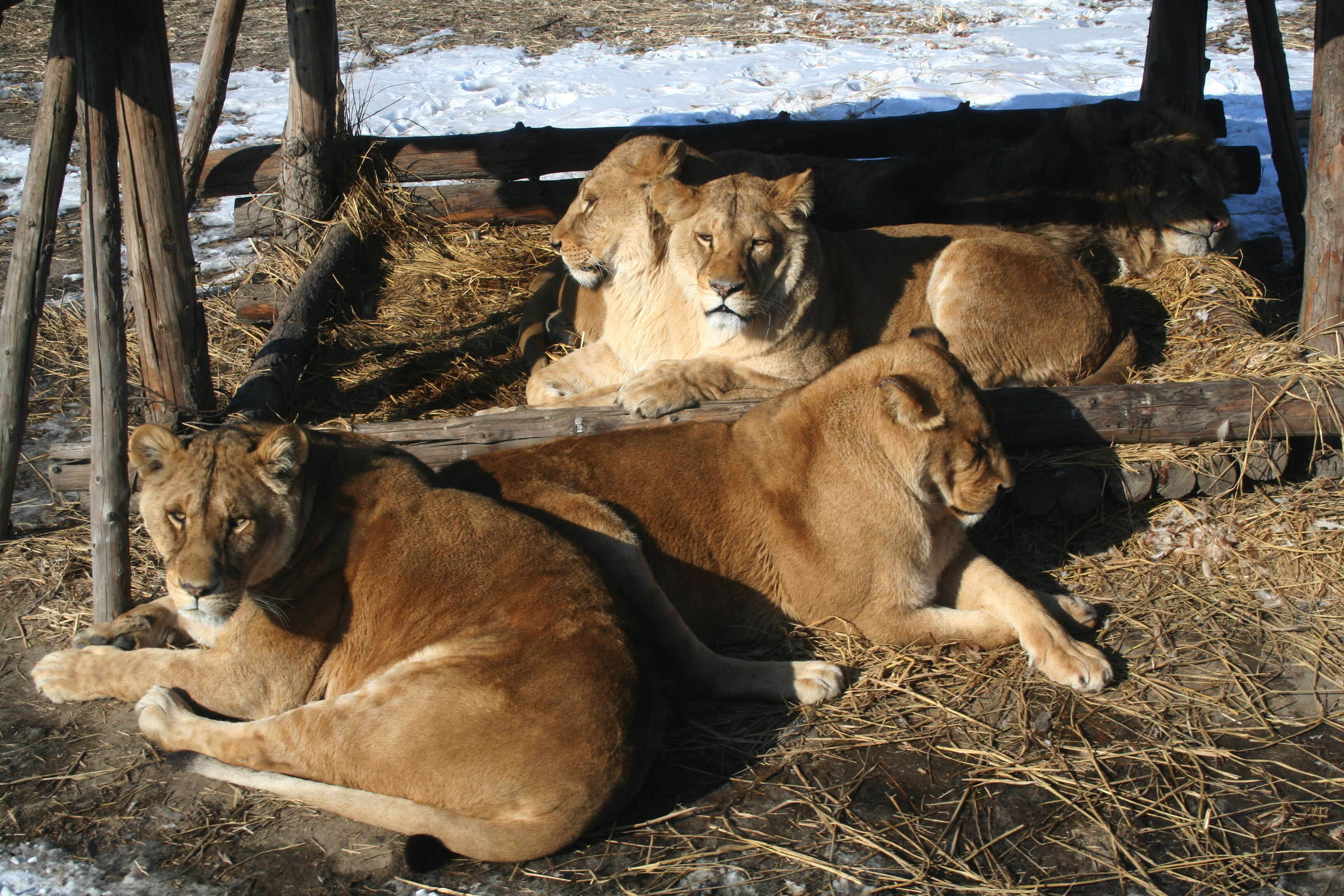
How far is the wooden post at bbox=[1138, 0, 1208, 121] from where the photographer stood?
8.25 m

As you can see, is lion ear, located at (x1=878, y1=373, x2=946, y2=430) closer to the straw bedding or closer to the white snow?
the straw bedding

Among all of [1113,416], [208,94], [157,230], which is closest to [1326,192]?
[1113,416]

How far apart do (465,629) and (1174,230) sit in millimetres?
6047

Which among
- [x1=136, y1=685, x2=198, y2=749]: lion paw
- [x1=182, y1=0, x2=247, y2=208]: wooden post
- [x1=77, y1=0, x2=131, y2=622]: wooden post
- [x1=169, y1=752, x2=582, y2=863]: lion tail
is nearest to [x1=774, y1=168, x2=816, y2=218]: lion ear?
[x1=77, y1=0, x2=131, y2=622]: wooden post

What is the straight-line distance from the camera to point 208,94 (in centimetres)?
765

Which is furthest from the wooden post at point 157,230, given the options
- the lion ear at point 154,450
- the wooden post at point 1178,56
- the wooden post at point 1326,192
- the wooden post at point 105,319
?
the wooden post at point 1178,56

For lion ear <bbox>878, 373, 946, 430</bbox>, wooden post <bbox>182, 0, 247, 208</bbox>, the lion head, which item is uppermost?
wooden post <bbox>182, 0, 247, 208</bbox>

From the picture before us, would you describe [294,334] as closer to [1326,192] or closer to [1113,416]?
[1113,416]

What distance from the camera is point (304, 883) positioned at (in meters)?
3.36

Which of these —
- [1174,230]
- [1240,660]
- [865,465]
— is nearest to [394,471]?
[865,465]

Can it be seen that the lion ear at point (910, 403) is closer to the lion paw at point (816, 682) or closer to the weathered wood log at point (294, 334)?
the lion paw at point (816, 682)

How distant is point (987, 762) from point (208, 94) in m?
6.88

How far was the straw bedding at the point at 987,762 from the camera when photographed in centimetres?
341

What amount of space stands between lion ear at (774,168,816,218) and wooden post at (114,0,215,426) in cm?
297
